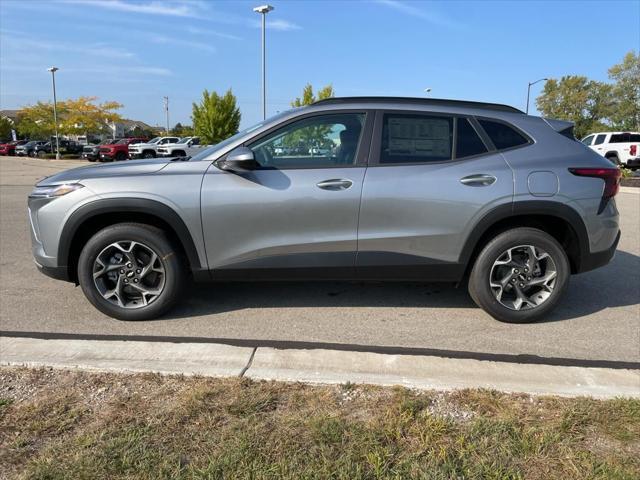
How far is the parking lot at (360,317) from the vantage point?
12.4 ft

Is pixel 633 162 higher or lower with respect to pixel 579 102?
lower

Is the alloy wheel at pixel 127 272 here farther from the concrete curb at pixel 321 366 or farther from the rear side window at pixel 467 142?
the rear side window at pixel 467 142

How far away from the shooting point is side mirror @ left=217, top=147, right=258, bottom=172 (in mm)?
3654

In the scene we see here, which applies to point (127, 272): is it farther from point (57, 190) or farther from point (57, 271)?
point (57, 190)

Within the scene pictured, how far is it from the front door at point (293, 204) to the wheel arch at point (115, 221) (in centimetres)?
18

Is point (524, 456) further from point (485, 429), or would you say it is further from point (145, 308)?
point (145, 308)

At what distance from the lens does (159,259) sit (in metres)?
3.93

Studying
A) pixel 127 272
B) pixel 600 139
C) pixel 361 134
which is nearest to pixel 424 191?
pixel 361 134

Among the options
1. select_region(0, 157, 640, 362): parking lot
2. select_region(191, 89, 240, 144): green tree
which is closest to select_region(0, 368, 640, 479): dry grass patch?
select_region(0, 157, 640, 362): parking lot

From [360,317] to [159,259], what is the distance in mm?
1700

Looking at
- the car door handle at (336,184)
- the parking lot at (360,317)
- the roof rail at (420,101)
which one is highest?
the roof rail at (420,101)

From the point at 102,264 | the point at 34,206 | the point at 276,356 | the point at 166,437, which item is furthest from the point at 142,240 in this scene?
the point at 166,437

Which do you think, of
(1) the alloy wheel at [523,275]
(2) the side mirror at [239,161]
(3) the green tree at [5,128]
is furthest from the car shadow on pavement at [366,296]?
(3) the green tree at [5,128]

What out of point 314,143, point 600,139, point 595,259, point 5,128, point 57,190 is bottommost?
point 595,259
